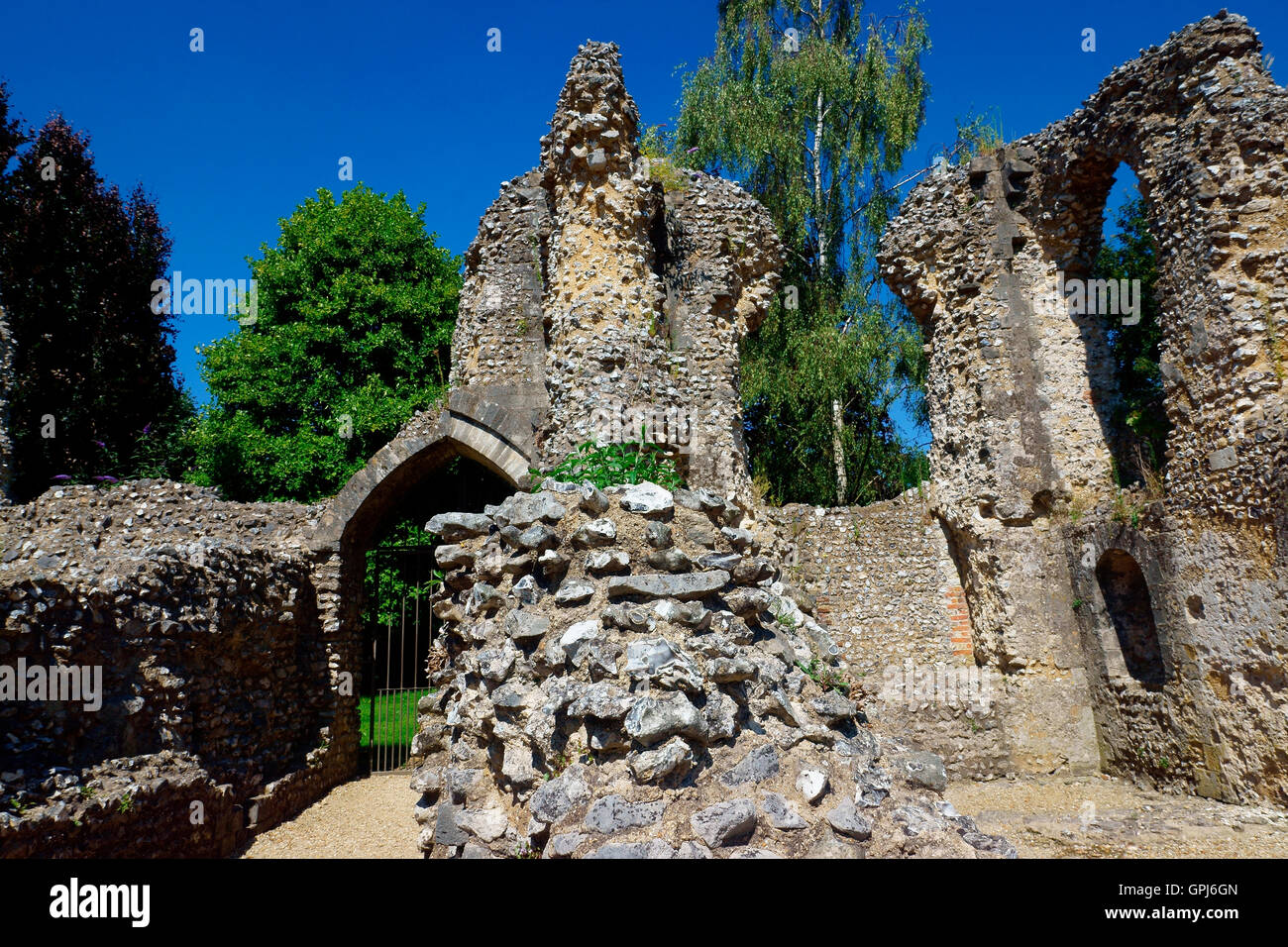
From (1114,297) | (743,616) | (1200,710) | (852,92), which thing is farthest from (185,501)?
(852,92)

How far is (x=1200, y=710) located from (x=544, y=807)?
22.7ft

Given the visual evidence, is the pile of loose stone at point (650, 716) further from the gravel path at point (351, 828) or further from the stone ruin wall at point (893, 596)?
the stone ruin wall at point (893, 596)

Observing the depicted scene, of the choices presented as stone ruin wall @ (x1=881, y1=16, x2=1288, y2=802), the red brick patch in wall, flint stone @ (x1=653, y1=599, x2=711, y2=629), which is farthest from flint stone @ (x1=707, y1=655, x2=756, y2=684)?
the red brick patch in wall

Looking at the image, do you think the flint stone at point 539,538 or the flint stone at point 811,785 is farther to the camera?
the flint stone at point 539,538

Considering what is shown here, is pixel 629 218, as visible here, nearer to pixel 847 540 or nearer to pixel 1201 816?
pixel 847 540

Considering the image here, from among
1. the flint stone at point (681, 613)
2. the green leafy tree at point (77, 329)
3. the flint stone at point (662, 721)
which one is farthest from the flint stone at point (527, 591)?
the green leafy tree at point (77, 329)

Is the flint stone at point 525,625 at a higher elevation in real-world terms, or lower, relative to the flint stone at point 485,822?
higher

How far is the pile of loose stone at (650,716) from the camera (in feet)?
9.30

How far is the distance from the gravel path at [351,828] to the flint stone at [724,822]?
409cm

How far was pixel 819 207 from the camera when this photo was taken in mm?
17078

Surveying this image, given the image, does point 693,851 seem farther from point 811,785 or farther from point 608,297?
point 608,297

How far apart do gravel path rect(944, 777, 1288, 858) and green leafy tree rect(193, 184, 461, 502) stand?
37.2ft

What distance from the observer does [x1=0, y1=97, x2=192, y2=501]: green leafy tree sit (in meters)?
14.2

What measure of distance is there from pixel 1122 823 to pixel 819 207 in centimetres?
1367
